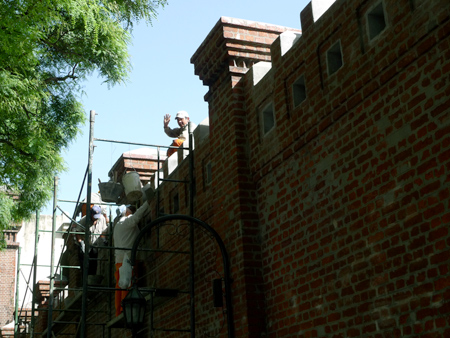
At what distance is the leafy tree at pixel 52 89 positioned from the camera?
1047 cm

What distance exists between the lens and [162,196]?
436 inches

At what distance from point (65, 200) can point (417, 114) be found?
9.64m

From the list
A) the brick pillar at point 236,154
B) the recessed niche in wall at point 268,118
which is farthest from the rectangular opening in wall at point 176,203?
the recessed niche in wall at point 268,118

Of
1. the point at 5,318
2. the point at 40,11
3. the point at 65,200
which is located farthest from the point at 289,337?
the point at 5,318

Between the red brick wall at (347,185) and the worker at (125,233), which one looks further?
the worker at (125,233)

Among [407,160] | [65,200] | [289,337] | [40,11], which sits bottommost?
[289,337]

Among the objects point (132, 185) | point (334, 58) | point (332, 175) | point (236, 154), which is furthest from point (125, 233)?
point (334, 58)

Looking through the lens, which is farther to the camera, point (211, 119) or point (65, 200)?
point (65, 200)

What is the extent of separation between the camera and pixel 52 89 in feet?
42.5

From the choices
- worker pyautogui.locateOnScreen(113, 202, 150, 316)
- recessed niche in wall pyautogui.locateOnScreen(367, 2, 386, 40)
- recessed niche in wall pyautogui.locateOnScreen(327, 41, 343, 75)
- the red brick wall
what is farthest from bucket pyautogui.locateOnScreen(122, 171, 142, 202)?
recessed niche in wall pyautogui.locateOnScreen(367, 2, 386, 40)

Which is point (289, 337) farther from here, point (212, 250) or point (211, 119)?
point (211, 119)

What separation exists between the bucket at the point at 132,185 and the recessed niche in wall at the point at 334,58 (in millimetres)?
5413

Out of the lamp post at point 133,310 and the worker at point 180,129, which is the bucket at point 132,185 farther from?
the lamp post at point 133,310

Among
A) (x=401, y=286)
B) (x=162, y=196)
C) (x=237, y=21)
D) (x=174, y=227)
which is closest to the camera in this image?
(x=401, y=286)
